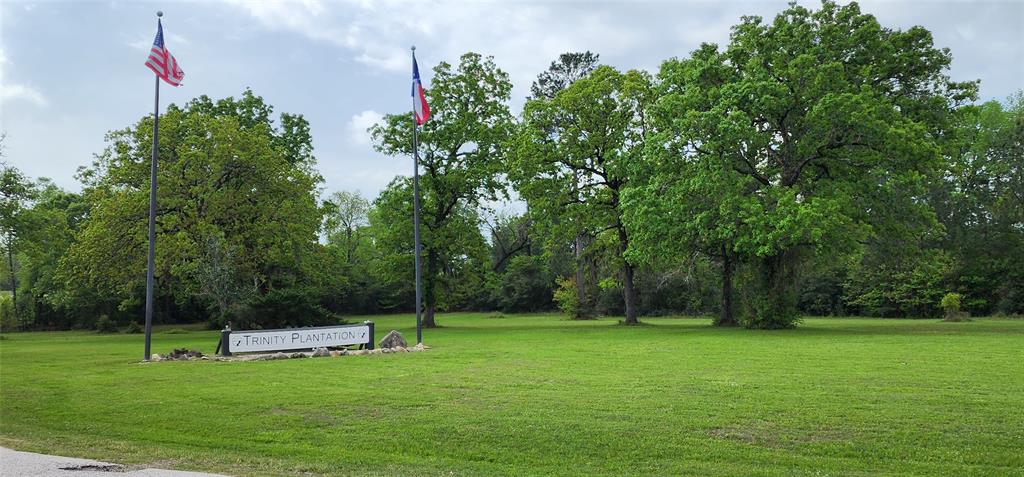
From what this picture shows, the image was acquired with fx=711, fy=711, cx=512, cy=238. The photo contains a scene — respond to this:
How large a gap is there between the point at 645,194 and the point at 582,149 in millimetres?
8279

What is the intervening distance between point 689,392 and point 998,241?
153ft

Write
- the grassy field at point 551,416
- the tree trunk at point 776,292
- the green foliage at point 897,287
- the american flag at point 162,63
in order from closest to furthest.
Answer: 1. the grassy field at point 551,416
2. the american flag at point 162,63
3. the tree trunk at point 776,292
4. the green foliage at point 897,287

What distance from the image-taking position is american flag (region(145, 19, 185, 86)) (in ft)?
64.2

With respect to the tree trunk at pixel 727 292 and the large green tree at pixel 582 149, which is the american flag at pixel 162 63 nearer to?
the large green tree at pixel 582 149

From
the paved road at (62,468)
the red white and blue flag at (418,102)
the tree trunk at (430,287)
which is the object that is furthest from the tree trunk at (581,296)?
the paved road at (62,468)

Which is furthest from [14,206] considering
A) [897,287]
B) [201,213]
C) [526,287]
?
[897,287]

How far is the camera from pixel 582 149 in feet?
126

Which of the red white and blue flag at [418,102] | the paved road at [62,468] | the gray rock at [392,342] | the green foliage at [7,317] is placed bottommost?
the paved road at [62,468]

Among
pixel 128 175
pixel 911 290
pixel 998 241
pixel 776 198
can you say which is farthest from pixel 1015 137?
pixel 128 175

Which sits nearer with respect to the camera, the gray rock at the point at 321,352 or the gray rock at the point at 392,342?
the gray rock at the point at 321,352

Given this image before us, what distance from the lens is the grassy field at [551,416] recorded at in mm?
7977

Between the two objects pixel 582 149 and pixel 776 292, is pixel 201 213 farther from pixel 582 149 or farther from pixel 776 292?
pixel 776 292

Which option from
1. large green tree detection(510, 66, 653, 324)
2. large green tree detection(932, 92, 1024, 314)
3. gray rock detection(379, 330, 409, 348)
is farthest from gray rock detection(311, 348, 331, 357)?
large green tree detection(932, 92, 1024, 314)

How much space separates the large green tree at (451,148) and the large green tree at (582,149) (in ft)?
10.7
